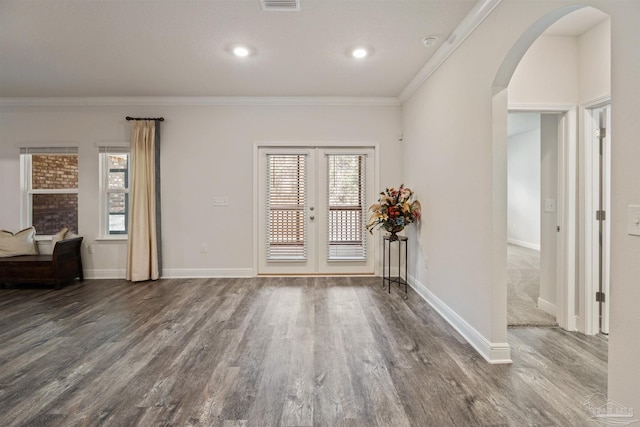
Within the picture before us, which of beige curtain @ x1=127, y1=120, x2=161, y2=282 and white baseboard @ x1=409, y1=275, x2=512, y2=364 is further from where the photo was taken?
beige curtain @ x1=127, y1=120, x2=161, y2=282

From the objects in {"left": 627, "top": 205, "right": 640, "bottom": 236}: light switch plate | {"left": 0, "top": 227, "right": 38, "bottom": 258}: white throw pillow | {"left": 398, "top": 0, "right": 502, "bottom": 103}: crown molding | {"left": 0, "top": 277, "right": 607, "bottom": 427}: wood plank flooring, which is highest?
{"left": 398, "top": 0, "right": 502, "bottom": 103}: crown molding

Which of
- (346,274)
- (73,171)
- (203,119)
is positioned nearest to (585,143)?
(346,274)

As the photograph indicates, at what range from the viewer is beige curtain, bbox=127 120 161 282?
451cm

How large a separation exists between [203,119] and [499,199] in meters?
4.16

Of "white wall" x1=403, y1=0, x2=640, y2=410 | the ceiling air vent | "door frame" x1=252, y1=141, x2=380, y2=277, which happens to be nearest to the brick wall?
"door frame" x1=252, y1=141, x2=380, y2=277

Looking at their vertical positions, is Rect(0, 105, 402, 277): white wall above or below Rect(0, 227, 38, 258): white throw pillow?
above

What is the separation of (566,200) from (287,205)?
3.37 meters

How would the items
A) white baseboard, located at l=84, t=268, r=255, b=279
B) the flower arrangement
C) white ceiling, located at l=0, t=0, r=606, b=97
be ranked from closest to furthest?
white ceiling, located at l=0, t=0, r=606, b=97 < the flower arrangement < white baseboard, located at l=84, t=268, r=255, b=279

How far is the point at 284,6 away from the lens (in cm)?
243

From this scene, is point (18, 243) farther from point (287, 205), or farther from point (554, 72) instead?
point (554, 72)

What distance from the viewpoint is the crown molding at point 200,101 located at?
15.2 feet

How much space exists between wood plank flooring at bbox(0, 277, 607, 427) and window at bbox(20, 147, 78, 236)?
169 cm

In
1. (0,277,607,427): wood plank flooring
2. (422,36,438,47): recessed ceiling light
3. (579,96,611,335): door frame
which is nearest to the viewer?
(0,277,607,427): wood plank flooring

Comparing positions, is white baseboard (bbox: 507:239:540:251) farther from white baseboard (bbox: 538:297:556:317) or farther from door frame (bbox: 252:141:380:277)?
door frame (bbox: 252:141:380:277)
